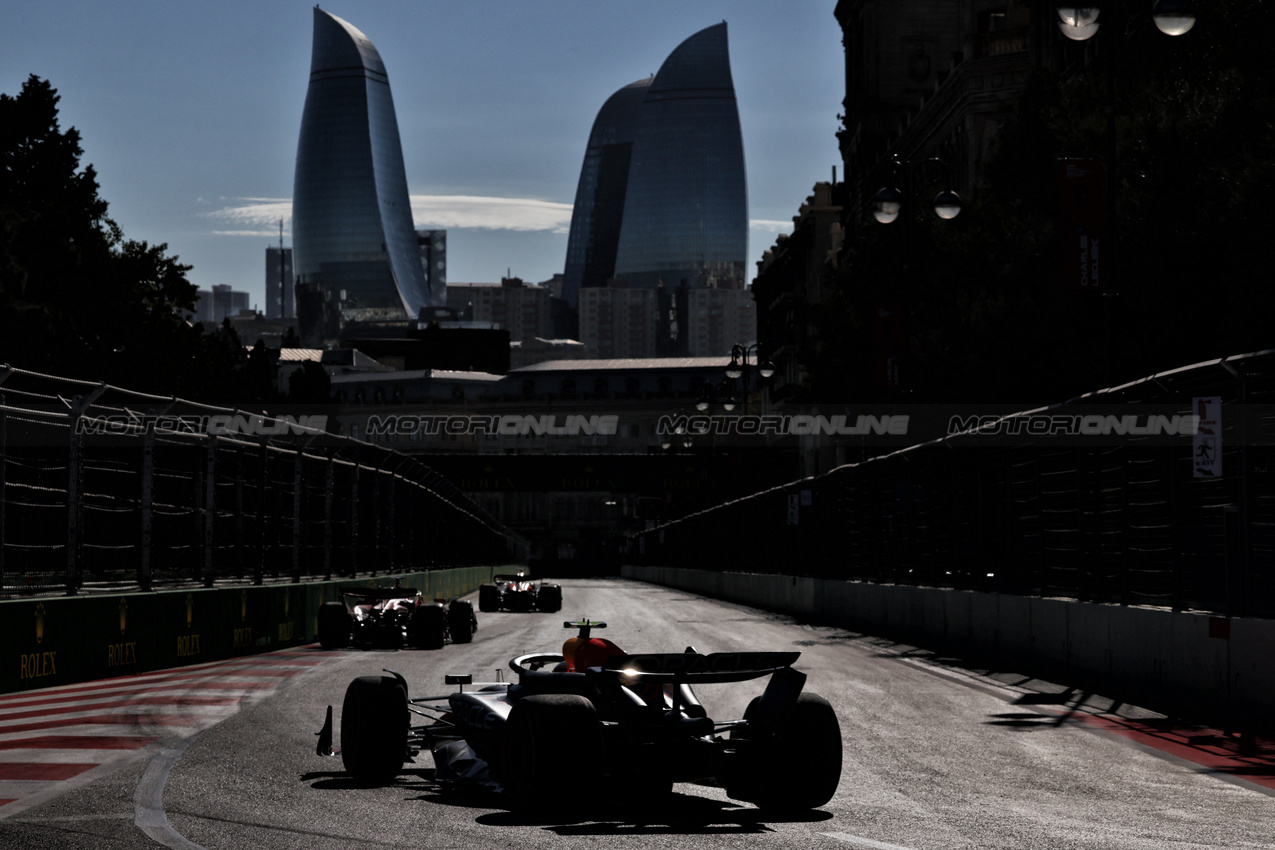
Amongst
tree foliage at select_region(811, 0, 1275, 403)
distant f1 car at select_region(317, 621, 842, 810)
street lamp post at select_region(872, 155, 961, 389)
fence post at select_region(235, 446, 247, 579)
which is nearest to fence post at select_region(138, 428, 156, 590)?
fence post at select_region(235, 446, 247, 579)

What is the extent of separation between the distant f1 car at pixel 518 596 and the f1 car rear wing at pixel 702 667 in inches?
1051

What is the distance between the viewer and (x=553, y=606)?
34.4 m

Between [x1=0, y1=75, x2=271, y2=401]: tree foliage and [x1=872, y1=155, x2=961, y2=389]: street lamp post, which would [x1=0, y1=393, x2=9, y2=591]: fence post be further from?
[x1=0, y1=75, x2=271, y2=401]: tree foliage

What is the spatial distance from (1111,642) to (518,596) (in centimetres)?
2139

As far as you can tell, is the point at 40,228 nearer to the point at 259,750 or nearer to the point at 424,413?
the point at 259,750

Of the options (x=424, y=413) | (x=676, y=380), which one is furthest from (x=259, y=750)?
(x=424, y=413)

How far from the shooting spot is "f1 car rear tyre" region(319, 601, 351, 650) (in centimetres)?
2009

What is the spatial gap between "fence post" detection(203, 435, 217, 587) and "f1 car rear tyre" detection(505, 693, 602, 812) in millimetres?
11693

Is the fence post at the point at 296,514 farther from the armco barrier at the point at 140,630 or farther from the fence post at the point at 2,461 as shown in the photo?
the fence post at the point at 2,461

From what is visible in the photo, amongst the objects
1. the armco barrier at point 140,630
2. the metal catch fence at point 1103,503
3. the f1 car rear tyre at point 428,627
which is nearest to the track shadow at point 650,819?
the metal catch fence at point 1103,503

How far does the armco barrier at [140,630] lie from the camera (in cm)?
1384

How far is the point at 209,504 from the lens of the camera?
18219 millimetres

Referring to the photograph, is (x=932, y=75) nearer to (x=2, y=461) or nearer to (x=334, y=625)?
(x=334, y=625)

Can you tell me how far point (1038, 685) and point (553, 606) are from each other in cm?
2017
